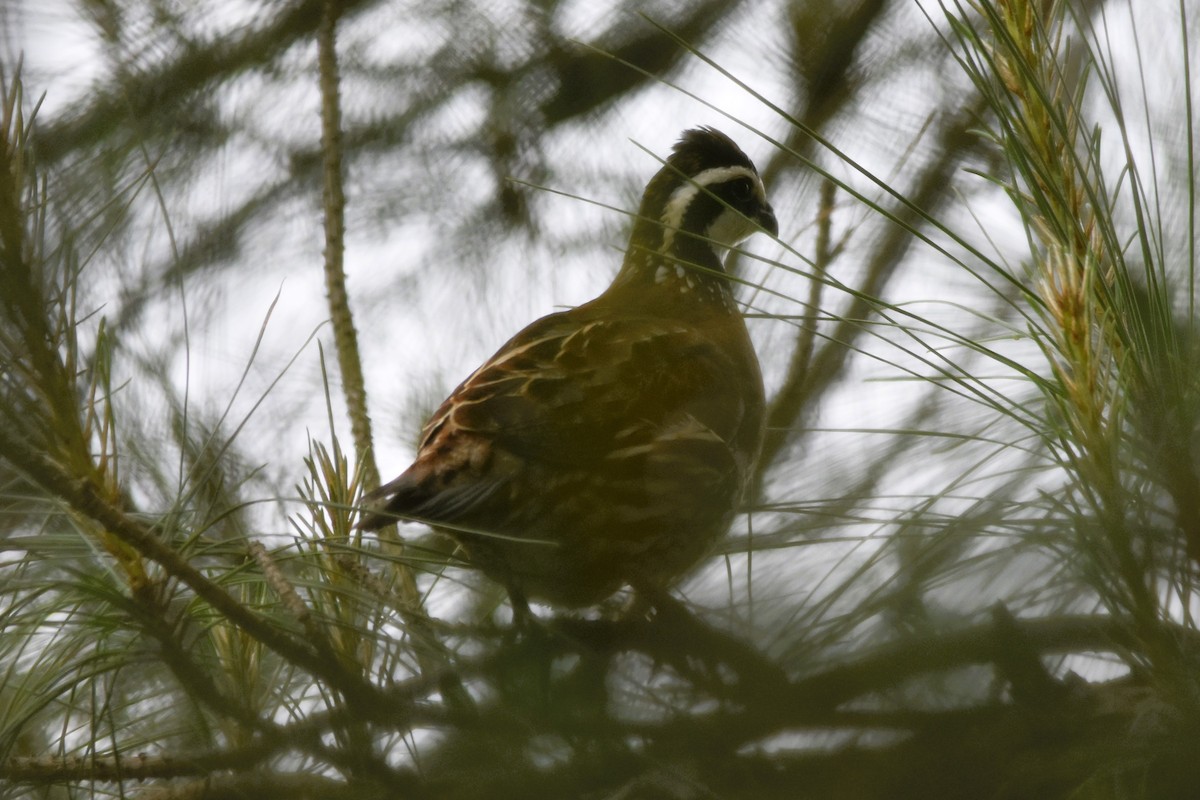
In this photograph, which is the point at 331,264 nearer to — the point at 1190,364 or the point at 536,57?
the point at 536,57

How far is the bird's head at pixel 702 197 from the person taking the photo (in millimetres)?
3764

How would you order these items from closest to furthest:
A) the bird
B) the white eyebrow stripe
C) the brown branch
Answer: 1. the brown branch
2. the bird
3. the white eyebrow stripe

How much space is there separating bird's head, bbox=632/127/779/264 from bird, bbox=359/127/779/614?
703mm

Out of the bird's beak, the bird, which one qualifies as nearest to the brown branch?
the bird

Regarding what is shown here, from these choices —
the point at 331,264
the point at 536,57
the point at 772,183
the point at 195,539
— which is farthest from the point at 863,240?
the point at 195,539

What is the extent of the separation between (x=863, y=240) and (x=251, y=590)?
2.08 metres

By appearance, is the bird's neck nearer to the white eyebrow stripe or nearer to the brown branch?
the white eyebrow stripe

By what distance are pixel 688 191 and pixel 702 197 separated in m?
0.07

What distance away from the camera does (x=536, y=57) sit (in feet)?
13.1

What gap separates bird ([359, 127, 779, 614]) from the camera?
268cm

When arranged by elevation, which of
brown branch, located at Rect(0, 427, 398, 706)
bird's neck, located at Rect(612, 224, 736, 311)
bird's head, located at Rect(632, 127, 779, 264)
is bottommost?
brown branch, located at Rect(0, 427, 398, 706)

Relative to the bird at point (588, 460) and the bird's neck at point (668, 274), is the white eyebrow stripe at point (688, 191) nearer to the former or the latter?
the bird's neck at point (668, 274)

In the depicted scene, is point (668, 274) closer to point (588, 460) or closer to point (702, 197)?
point (702, 197)

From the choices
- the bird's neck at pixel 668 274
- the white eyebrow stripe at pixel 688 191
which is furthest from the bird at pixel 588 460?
the white eyebrow stripe at pixel 688 191
